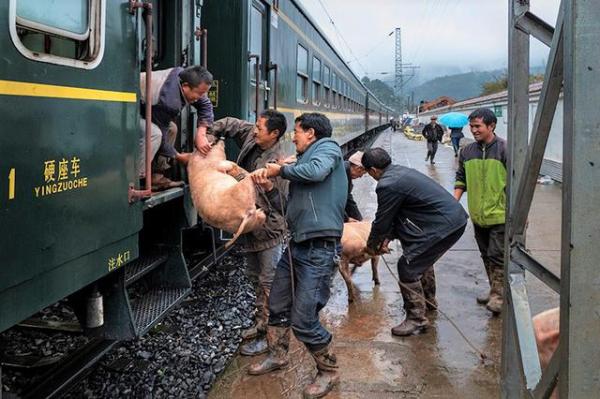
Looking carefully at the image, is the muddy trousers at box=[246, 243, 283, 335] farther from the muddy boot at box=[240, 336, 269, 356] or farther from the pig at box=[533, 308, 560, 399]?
the pig at box=[533, 308, 560, 399]

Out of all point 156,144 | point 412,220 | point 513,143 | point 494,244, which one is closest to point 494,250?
point 494,244

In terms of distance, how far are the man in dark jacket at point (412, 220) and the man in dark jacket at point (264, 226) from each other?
0.77m

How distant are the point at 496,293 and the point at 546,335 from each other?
9.06 ft

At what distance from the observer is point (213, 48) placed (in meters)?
5.54

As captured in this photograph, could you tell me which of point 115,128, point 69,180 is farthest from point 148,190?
point 69,180

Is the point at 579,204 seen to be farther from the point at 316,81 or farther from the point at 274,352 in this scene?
the point at 316,81

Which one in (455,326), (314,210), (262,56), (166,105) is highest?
(262,56)

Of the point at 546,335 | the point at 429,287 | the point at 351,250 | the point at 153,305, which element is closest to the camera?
the point at 546,335

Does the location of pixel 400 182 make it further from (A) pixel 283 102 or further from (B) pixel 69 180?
(A) pixel 283 102

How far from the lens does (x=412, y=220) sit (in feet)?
14.8

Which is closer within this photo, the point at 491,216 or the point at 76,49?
the point at 76,49

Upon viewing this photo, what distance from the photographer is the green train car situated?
214cm

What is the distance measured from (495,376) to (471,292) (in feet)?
6.00

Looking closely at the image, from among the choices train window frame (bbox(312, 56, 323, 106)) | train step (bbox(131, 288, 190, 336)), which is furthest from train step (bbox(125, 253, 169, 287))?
train window frame (bbox(312, 56, 323, 106))
